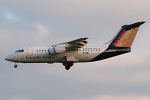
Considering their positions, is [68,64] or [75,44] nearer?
[75,44]

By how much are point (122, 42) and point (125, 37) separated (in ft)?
3.00

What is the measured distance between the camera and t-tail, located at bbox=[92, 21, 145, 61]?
56.7 metres

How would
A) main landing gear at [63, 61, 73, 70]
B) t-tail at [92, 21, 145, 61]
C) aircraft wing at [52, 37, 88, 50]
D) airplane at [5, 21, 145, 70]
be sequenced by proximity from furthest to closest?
t-tail at [92, 21, 145, 61]
main landing gear at [63, 61, 73, 70]
airplane at [5, 21, 145, 70]
aircraft wing at [52, 37, 88, 50]

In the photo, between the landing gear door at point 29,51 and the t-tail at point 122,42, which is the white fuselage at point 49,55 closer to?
the landing gear door at point 29,51

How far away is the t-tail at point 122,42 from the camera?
5674cm

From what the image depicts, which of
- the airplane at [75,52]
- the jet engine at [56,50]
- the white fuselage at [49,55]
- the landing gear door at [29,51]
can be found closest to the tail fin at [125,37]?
the airplane at [75,52]

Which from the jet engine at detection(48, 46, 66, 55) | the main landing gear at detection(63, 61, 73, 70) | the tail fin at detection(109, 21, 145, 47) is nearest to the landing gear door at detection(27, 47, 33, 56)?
the jet engine at detection(48, 46, 66, 55)

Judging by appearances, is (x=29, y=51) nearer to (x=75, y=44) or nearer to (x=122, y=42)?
(x=75, y=44)

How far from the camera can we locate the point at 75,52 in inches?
2223

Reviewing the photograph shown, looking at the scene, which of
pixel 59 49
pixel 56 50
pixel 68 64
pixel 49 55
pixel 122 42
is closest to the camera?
pixel 56 50

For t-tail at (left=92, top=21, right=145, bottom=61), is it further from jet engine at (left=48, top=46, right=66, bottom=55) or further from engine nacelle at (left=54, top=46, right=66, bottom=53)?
jet engine at (left=48, top=46, right=66, bottom=55)

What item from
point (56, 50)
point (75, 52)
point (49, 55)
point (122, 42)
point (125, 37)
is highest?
point (125, 37)

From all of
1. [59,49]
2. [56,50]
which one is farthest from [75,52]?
[56,50]

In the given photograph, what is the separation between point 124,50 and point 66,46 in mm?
8550
